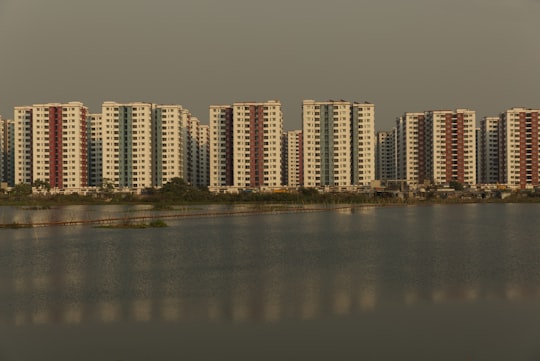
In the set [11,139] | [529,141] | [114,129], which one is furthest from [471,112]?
[11,139]

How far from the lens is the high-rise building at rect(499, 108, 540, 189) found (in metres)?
103

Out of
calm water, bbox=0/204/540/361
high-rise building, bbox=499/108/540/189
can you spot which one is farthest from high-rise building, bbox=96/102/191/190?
high-rise building, bbox=499/108/540/189

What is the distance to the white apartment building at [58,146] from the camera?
303ft

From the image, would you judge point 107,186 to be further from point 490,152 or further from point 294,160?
point 490,152

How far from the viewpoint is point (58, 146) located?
93.4 metres

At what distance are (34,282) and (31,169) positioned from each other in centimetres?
8207

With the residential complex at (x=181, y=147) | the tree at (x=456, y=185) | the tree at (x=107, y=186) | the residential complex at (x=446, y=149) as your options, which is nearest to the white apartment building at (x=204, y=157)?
the residential complex at (x=181, y=147)

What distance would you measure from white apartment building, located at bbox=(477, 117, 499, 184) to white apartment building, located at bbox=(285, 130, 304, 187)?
37.7 m

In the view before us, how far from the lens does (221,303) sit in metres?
17.5

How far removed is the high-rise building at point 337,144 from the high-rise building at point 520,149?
29205 mm

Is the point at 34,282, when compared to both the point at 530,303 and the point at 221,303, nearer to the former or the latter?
the point at 221,303

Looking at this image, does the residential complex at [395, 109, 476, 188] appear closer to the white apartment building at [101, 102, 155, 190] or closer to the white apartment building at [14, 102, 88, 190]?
the white apartment building at [101, 102, 155, 190]

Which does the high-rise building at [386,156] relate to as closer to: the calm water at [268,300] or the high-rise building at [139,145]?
the high-rise building at [139,145]

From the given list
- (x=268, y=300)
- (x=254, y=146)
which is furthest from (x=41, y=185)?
(x=268, y=300)
